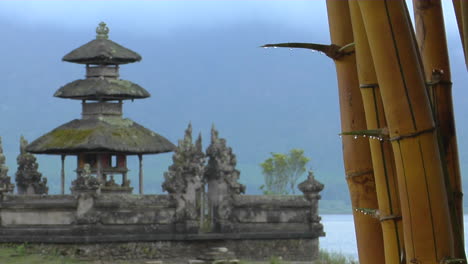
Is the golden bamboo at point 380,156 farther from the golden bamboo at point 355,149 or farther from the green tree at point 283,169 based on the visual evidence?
the green tree at point 283,169

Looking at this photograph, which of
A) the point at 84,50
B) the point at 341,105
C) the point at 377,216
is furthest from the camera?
the point at 84,50

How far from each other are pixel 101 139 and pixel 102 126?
→ 742 millimetres

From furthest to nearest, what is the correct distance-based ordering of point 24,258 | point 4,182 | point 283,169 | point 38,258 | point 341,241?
point 341,241
point 283,169
point 4,182
point 38,258
point 24,258

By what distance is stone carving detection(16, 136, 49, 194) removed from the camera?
30250 mm

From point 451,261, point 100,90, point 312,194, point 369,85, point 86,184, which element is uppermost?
point 100,90

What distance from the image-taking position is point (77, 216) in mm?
25594

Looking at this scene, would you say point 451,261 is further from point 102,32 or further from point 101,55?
point 102,32

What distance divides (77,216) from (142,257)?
1997mm

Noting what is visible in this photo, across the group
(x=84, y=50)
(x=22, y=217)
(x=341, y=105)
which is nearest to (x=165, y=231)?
(x=22, y=217)

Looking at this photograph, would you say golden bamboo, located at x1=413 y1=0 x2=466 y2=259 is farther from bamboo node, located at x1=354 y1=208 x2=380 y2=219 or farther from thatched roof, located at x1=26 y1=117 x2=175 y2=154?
thatched roof, located at x1=26 y1=117 x2=175 y2=154

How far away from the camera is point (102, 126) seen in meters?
28.7

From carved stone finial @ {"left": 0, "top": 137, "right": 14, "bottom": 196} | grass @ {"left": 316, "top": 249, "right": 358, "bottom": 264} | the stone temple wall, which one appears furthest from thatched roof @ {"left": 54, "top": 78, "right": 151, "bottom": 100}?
grass @ {"left": 316, "top": 249, "right": 358, "bottom": 264}

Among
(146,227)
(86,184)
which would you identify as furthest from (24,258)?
(146,227)

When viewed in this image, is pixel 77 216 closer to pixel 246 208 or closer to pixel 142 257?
pixel 142 257
